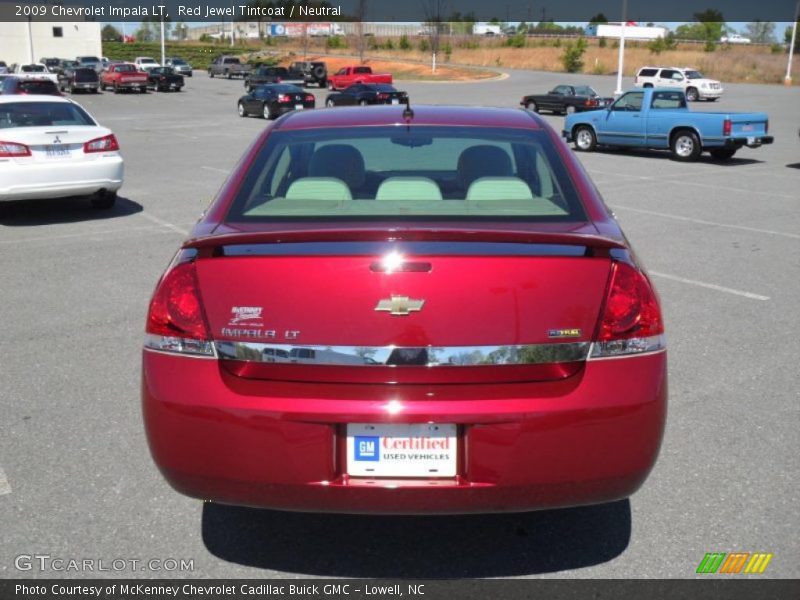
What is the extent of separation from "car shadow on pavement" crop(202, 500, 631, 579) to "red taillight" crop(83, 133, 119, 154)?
27.3 feet

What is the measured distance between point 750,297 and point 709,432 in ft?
10.8

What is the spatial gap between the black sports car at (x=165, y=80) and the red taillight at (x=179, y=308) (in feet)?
Answer: 177

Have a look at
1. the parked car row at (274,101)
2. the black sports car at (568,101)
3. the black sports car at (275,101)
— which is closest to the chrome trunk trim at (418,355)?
the parked car row at (274,101)

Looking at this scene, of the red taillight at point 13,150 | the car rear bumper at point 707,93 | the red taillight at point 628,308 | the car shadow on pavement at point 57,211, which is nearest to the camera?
the red taillight at point 628,308

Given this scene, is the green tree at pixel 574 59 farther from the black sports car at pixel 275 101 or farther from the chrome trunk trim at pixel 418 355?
the chrome trunk trim at pixel 418 355

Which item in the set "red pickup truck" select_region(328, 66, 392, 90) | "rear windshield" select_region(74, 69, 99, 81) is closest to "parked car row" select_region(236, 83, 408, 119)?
"red pickup truck" select_region(328, 66, 392, 90)

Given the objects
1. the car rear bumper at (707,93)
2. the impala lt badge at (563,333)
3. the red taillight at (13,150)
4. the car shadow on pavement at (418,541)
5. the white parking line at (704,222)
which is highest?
the impala lt badge at (563,333)

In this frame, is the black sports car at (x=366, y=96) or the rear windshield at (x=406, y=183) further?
the black sports car at (x=366, y=96)

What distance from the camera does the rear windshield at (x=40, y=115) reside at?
11078 millimetres

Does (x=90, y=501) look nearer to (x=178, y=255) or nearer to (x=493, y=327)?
(x=178, y=255)

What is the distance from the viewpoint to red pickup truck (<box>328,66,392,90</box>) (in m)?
49.7

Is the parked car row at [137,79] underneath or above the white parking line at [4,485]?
above

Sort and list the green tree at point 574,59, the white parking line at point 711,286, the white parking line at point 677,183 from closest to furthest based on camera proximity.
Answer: the white parking line at point 711,286, the white parking line at point 677,183, the green tree at point 574,59

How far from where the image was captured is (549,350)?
9.55 feet
